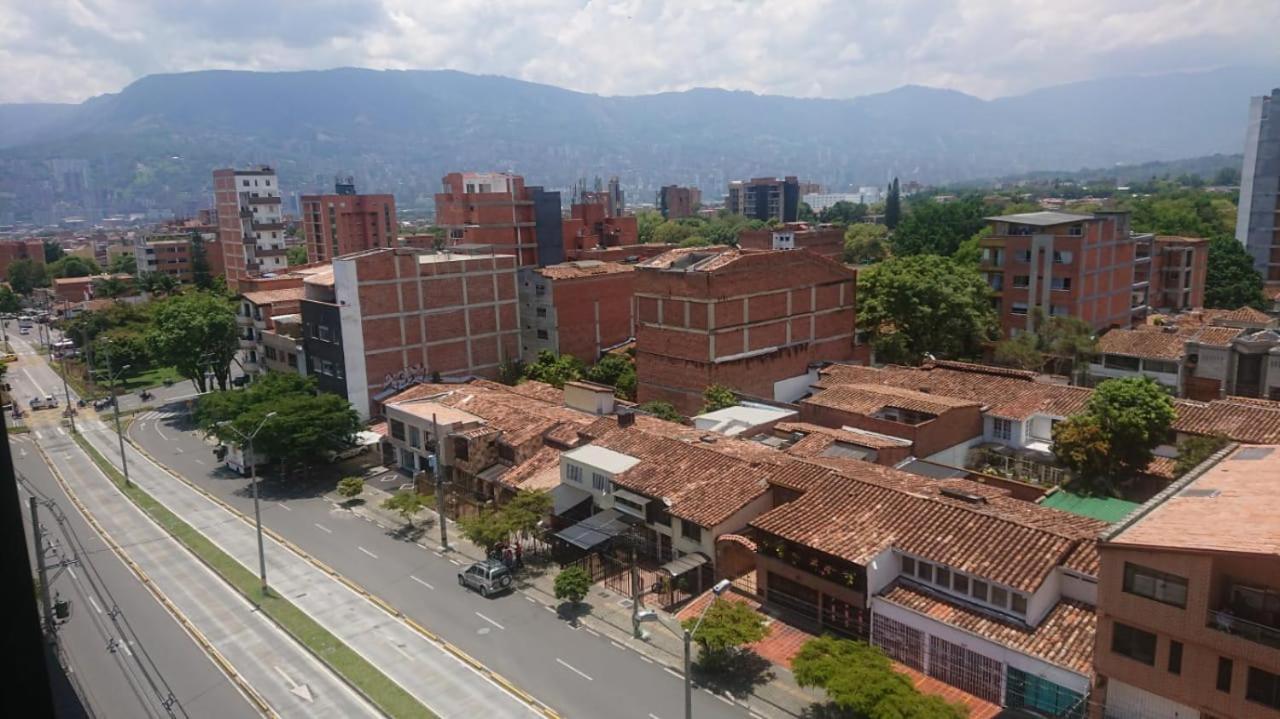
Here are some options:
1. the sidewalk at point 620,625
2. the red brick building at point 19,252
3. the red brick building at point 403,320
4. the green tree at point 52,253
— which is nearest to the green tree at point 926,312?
the red brick building at point 403,320

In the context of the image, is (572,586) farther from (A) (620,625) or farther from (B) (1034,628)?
(B) (1034,628)

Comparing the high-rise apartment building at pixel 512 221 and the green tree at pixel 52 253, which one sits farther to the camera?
the green tree at pixel 52 253

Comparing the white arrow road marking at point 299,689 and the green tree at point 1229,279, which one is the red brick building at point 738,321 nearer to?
the white arrow road marking at point 299,689

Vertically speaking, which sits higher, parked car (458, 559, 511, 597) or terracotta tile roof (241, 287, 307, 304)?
terracotta tile roof (241, 287, 307, 304)

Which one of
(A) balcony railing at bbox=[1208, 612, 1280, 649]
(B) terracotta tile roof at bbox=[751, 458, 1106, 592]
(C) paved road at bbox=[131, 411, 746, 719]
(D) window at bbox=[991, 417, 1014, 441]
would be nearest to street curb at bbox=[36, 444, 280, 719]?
(C) paved road at bbox=[131, 411, 746, 719]

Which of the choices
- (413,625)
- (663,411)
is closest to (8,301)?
(663,411)

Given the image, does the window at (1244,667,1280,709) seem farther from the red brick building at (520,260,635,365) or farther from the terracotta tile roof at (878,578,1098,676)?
the red brick building at (520,260,635,365)
